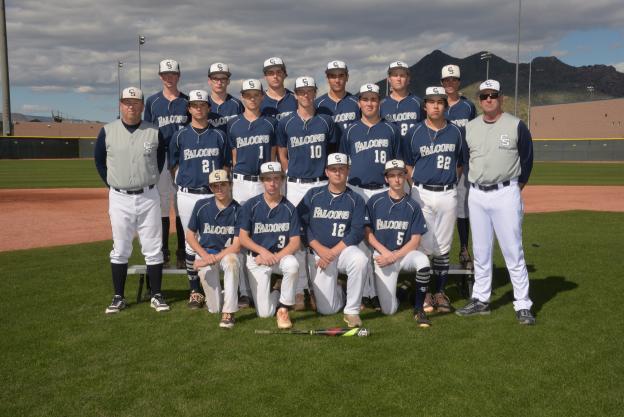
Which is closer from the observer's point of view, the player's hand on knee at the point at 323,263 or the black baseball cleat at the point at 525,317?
the black baseball cleat at the point at 525,317

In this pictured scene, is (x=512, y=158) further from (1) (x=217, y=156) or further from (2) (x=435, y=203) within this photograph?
(1) (x=217, y=156)

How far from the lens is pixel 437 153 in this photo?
19.2 feet

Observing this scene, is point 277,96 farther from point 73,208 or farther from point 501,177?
point 73,208

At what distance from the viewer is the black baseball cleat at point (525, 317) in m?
5.32

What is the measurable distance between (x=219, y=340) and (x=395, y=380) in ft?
5.80

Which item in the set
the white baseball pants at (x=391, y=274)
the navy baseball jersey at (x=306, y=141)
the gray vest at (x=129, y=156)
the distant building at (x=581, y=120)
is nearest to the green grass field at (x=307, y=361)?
the white baseball pants at (x=391, y=274)

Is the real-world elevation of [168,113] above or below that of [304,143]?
above

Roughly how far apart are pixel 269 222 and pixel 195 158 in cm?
119

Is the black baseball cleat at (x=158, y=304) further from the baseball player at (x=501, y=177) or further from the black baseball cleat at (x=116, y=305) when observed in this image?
the baseball player at (x=501, y=177)

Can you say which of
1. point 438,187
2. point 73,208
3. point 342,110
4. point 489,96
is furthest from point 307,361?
point 73,208

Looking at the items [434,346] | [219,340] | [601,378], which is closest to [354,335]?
[434,346]

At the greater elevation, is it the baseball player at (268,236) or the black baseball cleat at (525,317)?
the baseball player at (268,236)

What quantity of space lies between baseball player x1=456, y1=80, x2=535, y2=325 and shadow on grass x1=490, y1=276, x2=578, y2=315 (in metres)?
0.64

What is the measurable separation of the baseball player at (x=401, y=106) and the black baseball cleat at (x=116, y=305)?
150 inches
